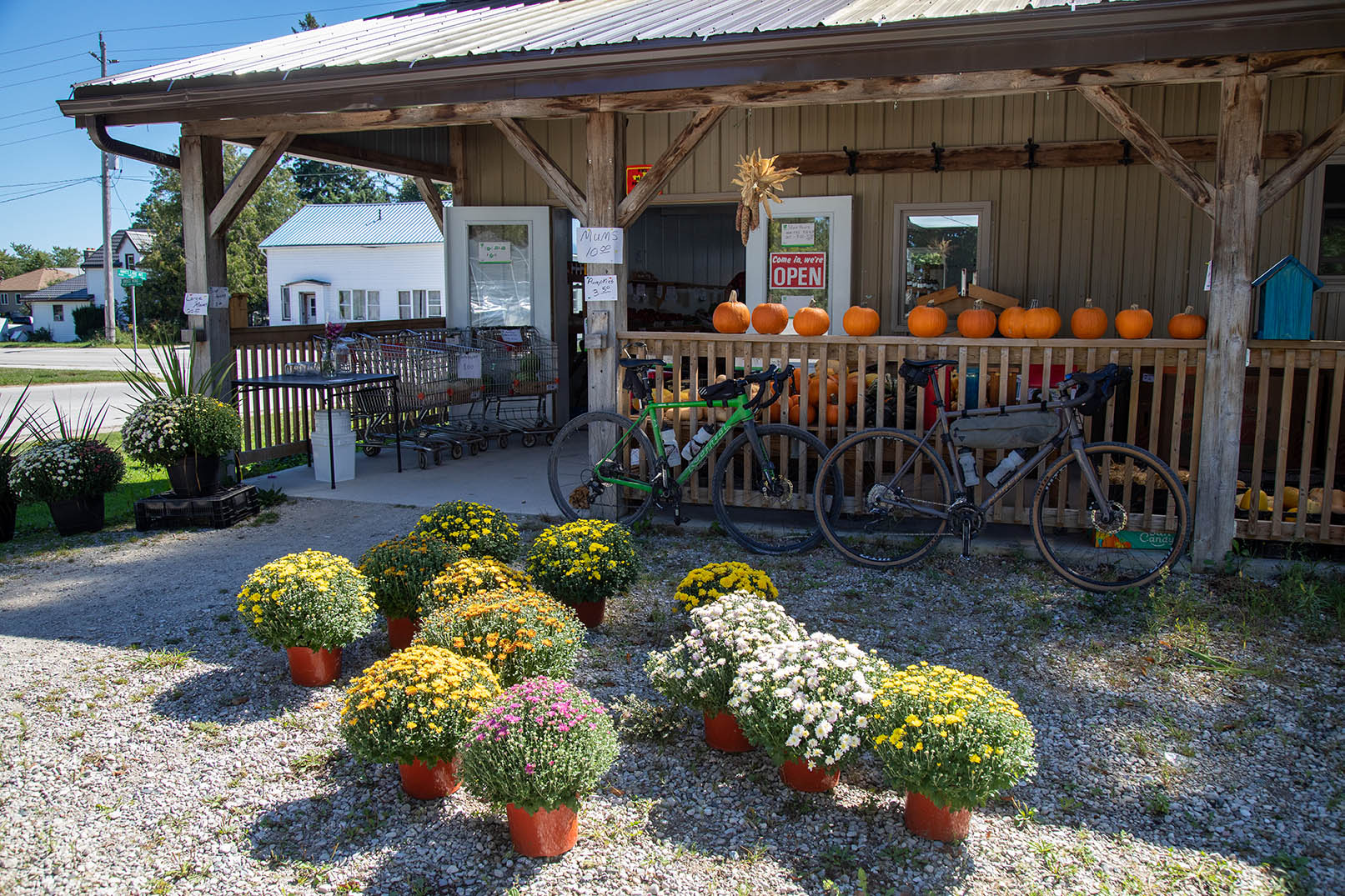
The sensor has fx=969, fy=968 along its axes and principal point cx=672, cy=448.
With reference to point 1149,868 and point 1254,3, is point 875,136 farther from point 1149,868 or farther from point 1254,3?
point 1149,868

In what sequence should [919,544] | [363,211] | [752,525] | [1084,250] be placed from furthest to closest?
1. [363,211]
2. [1084,250]
3. [752,525]
4. [919,544]

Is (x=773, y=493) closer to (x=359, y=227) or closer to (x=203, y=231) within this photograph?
(x=203, y=231)

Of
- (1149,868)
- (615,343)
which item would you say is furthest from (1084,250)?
(1149,868)

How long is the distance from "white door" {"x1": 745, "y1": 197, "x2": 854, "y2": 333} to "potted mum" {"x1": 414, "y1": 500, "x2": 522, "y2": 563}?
428 cm

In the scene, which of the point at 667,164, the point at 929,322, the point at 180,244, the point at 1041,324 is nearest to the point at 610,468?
the point at 667,164

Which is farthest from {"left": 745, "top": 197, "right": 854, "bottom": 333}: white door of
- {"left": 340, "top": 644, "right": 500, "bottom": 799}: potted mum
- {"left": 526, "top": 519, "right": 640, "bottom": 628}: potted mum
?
{"left": 340, "top": 644, "right": 500, "bottom": 799}: potted mum

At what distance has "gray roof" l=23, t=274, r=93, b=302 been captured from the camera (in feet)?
220

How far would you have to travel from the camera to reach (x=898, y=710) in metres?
2.83

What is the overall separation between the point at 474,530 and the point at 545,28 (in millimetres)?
3659

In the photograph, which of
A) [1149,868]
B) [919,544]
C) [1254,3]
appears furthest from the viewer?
[919,544]

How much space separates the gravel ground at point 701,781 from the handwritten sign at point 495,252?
232 inches

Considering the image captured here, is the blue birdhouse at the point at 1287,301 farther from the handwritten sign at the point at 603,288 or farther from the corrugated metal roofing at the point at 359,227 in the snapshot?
the corrugated metal roofing at the point at 359,227

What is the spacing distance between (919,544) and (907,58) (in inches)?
99.6

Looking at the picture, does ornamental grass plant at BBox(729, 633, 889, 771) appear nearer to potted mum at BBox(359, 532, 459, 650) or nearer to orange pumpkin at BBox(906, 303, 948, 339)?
potted mum at BBox(359, 532, 459, 650)
